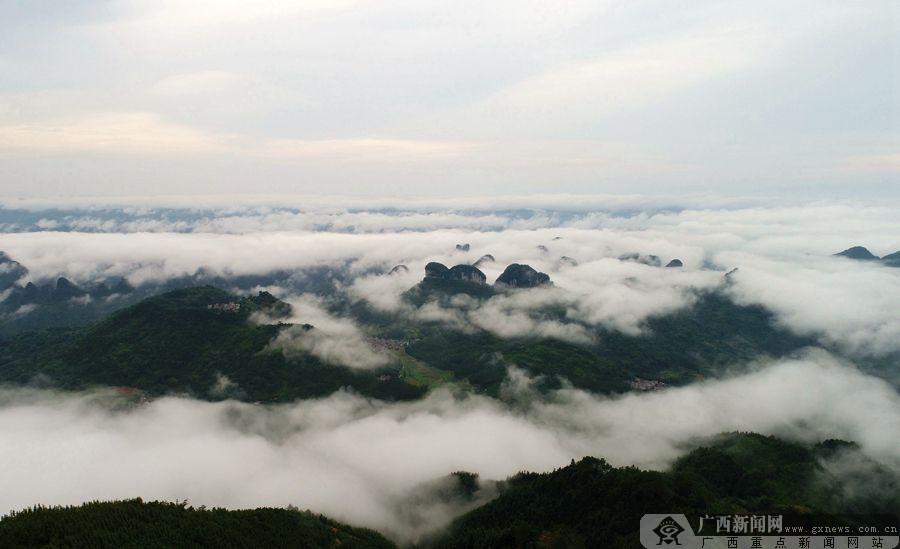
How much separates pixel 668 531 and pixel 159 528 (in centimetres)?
11688

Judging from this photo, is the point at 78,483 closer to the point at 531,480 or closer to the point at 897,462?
the point at 531,480

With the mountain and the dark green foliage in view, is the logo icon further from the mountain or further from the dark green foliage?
the dark green foliage

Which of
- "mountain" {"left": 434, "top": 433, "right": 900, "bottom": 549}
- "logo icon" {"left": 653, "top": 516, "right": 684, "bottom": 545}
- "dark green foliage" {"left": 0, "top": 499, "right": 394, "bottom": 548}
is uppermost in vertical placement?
"dark green foliage" {"left": 0, "top": 499, "right": 394, "bottom": 548}

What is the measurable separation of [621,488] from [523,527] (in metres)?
32.3

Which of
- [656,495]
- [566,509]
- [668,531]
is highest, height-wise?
[656,495]

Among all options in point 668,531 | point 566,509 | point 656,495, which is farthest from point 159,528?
point 656,495

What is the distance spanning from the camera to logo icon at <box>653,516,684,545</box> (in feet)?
374

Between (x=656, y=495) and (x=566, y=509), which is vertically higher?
(x=656, y=495)

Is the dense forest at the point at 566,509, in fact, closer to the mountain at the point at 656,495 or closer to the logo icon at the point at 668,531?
the mountain at the point at 656,495

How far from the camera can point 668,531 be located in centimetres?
11712

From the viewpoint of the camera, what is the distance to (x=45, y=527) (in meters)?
96.3

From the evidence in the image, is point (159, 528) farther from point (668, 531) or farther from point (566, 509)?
point (668, 531)

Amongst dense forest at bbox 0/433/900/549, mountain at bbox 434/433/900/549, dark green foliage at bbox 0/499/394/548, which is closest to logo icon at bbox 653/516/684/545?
mountain at bbox 434/433/900/549

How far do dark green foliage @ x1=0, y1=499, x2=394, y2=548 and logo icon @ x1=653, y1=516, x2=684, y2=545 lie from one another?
75.3m
